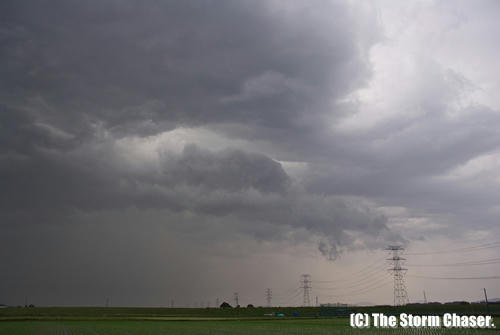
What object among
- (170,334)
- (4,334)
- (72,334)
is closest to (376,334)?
(170,334)

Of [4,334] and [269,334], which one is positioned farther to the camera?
[4,334]

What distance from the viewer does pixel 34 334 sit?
72188 millimetres

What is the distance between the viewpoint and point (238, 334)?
67.8m

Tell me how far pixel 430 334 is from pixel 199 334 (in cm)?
3316

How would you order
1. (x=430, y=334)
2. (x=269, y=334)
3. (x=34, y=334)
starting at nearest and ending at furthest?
1. (x=430, y=334)
2. (x=269, y=334)
3. (x=34, y=334)

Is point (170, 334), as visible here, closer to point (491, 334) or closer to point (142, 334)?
point (142, 334)

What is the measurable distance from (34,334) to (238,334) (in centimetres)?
3294

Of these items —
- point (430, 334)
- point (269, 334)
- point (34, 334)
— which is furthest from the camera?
point (34, 334)

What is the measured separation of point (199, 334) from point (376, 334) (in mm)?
26084

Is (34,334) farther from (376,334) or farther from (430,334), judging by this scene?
(430,334)

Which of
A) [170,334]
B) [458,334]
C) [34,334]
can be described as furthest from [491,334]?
[34,334]

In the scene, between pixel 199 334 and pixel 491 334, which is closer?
pixel 491 334

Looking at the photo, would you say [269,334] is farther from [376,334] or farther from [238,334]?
[376,334]

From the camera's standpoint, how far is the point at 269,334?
67000 millimetres
